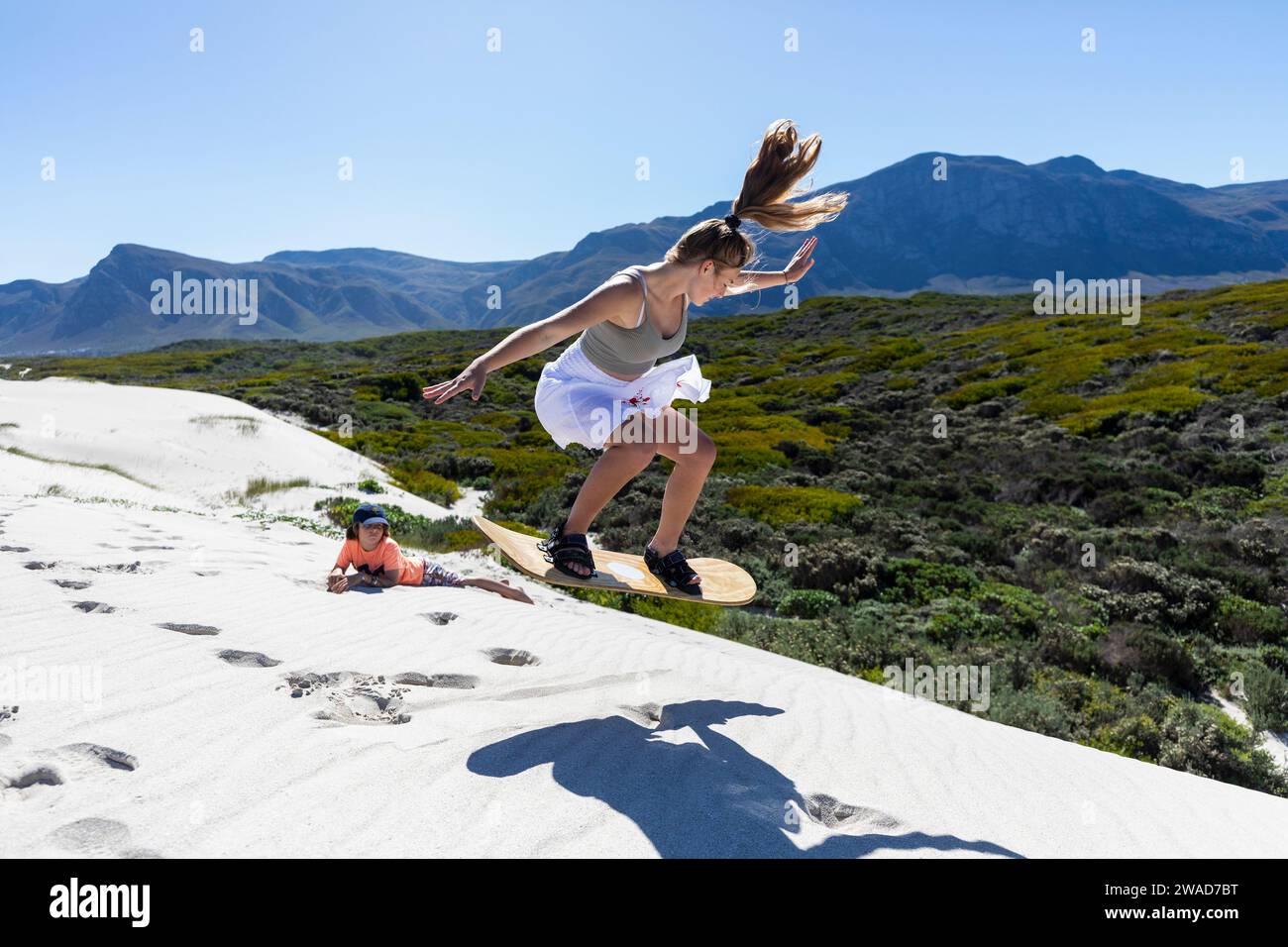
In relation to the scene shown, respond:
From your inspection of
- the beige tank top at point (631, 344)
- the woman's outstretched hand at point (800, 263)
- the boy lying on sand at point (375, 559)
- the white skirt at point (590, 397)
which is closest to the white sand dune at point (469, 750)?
the boy lying on sand at point (375, 559)

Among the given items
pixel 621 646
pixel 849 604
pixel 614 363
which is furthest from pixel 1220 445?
pixel 614 363

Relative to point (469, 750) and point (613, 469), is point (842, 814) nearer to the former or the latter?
point (469, 750)

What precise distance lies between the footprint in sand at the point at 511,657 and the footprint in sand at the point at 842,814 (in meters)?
2.30

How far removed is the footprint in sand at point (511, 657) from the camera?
16.3 feet

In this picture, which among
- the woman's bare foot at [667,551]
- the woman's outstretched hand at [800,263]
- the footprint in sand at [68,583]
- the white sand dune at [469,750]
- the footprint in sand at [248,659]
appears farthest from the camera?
the footprint in sand at [68,583]

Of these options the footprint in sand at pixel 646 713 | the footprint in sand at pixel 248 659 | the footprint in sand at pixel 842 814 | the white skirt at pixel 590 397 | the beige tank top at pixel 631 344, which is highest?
the beige tank top at pixel 631 344

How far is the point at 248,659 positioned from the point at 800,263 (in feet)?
12.7

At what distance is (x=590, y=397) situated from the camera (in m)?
4.16

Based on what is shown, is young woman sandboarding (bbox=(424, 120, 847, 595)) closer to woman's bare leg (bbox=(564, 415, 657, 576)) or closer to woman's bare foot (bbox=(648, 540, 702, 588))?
woman's bare leg (bbox=(564, 415, 657, 576))

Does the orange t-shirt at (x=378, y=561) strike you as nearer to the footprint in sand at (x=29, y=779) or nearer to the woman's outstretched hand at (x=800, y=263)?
the footprint in sand at (x=29, y=779)

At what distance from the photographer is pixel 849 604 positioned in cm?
976

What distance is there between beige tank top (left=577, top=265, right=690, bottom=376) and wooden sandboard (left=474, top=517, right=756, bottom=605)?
1.19 m

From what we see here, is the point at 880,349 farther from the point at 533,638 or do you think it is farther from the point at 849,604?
the point at 533,638

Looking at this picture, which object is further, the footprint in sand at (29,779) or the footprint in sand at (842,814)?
the footprint in sand at (842,814)
